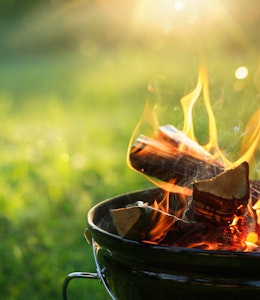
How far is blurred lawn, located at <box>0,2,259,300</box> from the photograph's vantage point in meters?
3.35

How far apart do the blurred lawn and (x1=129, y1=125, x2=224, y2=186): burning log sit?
305 mm

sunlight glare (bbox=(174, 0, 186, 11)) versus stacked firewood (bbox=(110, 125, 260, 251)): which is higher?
sunlight glare (bbox=(174, 0, 186, 11))

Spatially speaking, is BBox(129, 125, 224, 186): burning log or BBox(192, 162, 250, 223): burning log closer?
BBox(192, 162, 250, 223): burning log

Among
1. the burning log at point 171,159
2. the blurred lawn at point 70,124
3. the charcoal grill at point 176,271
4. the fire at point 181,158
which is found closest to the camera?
the charcoal grill at point 176,271

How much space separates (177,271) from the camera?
1597 millimetres

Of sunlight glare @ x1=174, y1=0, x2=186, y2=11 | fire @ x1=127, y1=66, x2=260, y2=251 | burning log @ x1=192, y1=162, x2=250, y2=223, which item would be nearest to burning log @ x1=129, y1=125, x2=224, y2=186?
fire @ x1=127, y1=66, x2=260, y2=251

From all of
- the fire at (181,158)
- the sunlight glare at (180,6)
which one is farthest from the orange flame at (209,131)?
the sunlight glare at (180,6)

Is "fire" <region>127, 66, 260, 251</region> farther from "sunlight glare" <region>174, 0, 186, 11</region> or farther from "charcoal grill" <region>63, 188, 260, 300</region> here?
"sunlight glare" <region>174, 0, 186, 11</region>

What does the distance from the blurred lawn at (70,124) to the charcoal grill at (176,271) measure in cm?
80

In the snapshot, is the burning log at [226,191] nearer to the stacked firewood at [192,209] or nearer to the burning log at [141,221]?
the stacked firewood at [192,209]

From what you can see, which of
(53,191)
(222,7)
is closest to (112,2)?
(222,7)

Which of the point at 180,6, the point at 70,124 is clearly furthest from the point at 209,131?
the point at 180,6

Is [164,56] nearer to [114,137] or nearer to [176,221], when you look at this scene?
[114,137]

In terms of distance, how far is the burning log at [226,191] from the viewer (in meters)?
1.76
